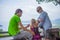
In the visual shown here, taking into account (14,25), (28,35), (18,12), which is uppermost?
(18,12)

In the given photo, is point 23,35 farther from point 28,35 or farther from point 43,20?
point 43,20

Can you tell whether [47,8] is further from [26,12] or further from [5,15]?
[5,15]

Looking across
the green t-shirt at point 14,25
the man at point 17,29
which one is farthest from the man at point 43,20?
the green t-shirt at point 14,25

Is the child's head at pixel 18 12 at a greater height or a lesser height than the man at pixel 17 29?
greater

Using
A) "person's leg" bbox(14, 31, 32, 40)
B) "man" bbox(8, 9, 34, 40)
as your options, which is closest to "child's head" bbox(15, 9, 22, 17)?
"man" bbox(8, 9, 34, 40)

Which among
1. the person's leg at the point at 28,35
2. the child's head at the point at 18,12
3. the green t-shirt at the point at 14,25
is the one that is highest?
the child's head at the point at 18,12

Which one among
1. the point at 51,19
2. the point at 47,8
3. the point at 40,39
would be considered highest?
the point at 47,8

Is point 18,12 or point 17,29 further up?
point 18,12

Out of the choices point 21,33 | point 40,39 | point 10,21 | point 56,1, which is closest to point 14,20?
point 10,21

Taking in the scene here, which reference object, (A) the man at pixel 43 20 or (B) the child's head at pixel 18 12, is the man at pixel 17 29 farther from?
(A) the man at pixel 43 20

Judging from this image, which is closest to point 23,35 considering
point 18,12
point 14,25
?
point 14,25

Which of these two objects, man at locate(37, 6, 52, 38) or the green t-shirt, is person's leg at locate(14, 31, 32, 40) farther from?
man at locate(37, 6, 52, 38)

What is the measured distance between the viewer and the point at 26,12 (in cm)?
225

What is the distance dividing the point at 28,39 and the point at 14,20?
0.33 metres
